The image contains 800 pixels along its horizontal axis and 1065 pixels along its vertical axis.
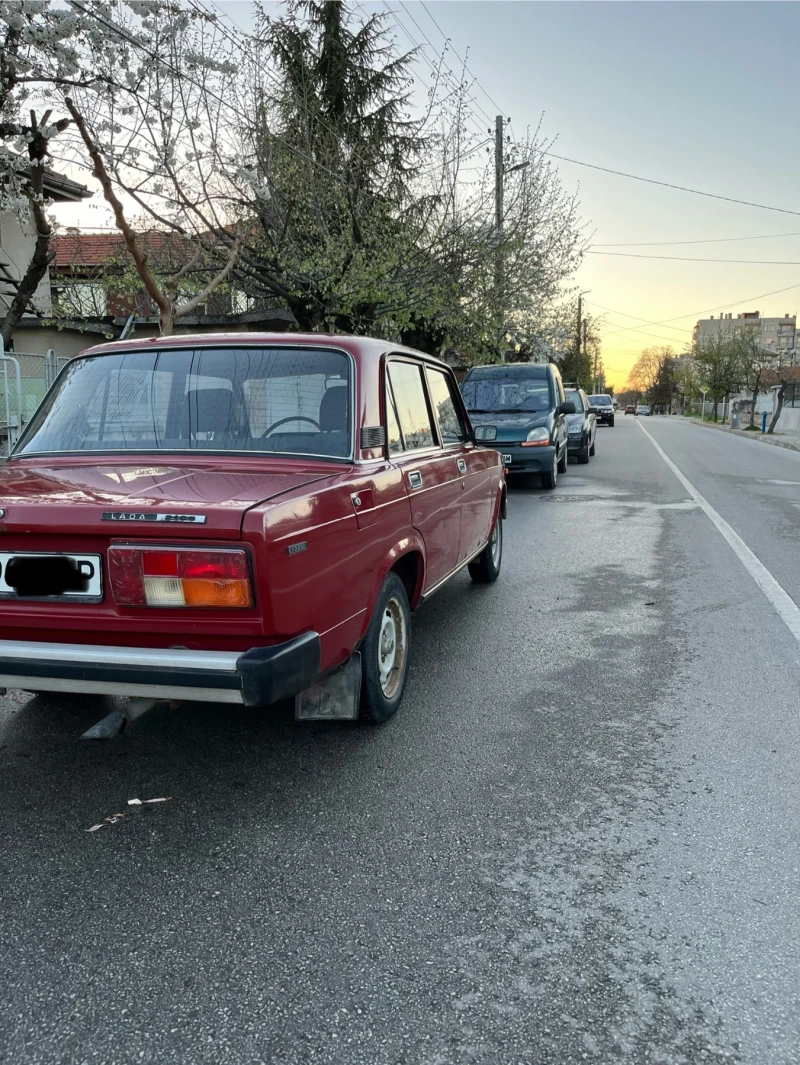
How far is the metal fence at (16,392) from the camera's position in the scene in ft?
35.8

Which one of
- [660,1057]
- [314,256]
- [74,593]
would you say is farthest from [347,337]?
[314,256]

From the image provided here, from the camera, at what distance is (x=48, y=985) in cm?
220

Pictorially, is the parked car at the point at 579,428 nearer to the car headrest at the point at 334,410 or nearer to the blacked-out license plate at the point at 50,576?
the car headrest at the point at 334,410

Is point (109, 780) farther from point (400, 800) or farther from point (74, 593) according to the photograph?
point (400, 800)

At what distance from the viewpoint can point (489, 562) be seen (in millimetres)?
6754

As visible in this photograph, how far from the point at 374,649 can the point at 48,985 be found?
178cm

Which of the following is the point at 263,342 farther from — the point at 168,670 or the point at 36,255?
the point at 36,255

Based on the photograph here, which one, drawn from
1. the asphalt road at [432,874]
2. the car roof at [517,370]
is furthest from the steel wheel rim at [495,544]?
the car roof at [517,370]

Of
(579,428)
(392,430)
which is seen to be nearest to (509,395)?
(579,428)

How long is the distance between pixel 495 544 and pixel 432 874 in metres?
4.33

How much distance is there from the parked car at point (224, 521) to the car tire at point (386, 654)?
1 cm

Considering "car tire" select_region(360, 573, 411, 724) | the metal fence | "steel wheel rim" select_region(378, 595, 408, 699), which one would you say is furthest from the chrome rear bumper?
the metal fence

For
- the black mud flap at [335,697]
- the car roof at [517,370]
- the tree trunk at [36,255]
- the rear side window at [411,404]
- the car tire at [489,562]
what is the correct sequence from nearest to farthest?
the black mud flap at [335,697]
the rear side window at [411,404]
the car tire at [489,562]
the tree trunk at [36,255]
the car roof at [517,370]

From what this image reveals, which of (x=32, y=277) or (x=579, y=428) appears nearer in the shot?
(x=32, y=277)
